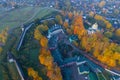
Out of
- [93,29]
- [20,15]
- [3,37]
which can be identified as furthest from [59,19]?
[3,37]

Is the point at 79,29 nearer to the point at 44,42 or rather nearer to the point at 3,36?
the point at 44,42

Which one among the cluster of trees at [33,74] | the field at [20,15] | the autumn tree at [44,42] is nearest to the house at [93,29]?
the autumn tree at [44,42]

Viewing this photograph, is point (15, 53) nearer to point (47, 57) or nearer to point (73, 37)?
point (47, 57)

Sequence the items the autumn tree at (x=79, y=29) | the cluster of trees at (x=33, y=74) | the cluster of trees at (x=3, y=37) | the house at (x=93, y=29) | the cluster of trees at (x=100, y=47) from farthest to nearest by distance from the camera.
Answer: the house at (x=93, y=29) < the autumn tree at (x=79, y=29) < the cluster of trees at (x=3, y=37) < the cluster of trees at (x=100, y=47) < the cluster of trees at (x=33, y=74)

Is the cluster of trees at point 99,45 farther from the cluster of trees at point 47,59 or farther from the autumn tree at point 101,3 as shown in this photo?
the autumn tree at point 101,3

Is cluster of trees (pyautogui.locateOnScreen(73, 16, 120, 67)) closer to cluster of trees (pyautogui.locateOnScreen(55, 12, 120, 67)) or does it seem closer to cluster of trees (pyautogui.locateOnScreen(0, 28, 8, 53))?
cluster of trees (pyautogui.locateOnScreen(55, 12, 120, 67))

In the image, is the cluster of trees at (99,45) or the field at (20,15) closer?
the cluster of trees at (99,45)

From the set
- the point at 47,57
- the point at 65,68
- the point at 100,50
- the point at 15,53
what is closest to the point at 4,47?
the point at 15,53

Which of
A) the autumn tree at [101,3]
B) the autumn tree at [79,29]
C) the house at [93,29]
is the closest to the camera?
the autumn tree at [79,29]

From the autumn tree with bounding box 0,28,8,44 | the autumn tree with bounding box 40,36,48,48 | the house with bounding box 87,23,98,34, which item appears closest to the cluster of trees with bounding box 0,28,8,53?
the autumn tree with bounding box 0,28,8,44
